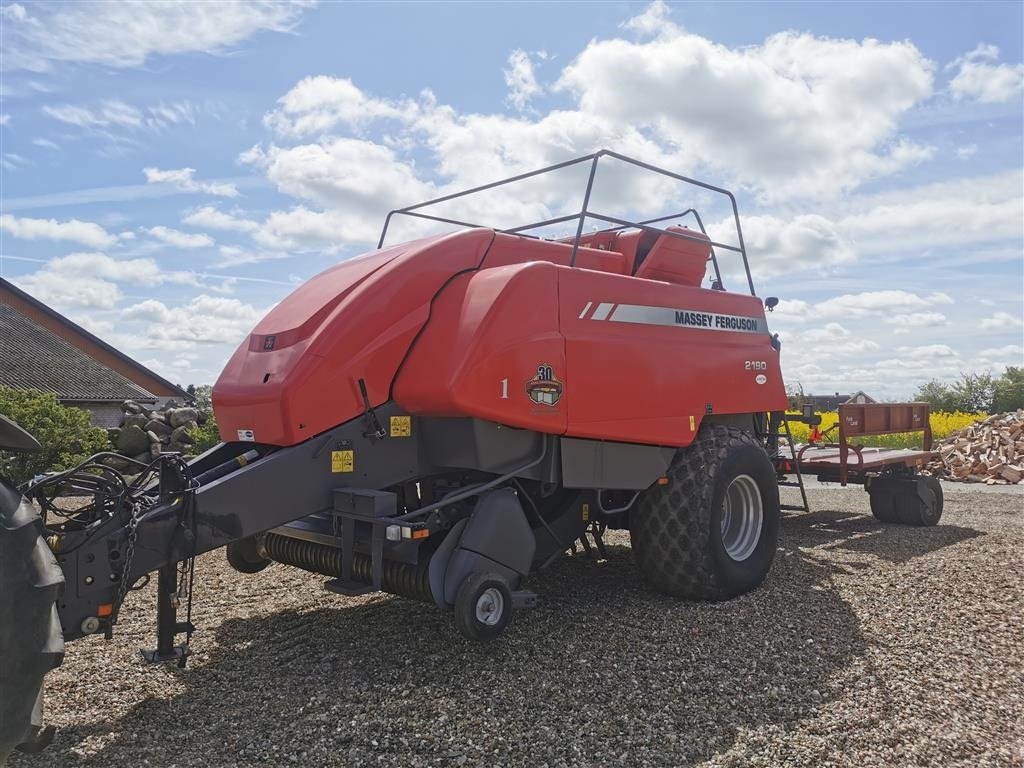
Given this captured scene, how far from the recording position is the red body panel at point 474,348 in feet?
14.8

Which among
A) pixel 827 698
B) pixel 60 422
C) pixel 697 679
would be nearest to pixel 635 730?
pixel 697 679

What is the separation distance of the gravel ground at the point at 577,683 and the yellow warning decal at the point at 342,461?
1116mm

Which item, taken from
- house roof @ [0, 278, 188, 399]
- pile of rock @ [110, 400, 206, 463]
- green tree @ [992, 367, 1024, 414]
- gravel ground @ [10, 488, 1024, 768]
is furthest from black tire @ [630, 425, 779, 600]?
green tree @ [992, 367, 1024, 414]

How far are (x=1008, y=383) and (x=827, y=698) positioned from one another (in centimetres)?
2944

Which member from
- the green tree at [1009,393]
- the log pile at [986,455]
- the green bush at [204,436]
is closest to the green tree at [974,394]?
the green tree at [1009,393]

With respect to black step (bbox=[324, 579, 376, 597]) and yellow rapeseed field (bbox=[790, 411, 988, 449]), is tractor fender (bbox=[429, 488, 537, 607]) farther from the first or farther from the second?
yellow rapeseed field (bbox=[790, 411, 988, 449])

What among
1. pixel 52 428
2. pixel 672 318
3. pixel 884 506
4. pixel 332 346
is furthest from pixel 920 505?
pixel 52 428

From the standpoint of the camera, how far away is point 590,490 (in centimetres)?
559

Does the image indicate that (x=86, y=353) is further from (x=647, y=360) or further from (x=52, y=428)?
(x=647, y=360)

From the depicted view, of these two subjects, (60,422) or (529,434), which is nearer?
(529,434)

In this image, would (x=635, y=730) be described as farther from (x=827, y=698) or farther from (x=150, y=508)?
(x=150, y=508)

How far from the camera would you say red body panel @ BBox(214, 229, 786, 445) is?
178 inches

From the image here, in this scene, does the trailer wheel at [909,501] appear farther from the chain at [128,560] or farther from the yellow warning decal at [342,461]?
the chain at [128,560]

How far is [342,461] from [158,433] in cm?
1552
